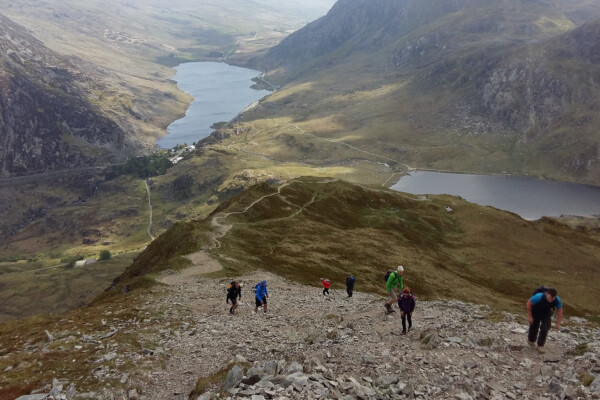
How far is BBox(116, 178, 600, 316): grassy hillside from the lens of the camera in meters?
75.5

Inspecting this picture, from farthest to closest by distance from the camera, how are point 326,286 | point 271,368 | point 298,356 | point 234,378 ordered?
point 326,286
point 298,356
point 271,368
point 234,378

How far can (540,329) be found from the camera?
92.3 feet

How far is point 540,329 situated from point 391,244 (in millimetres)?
70645

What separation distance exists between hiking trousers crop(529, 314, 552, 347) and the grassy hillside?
37.4 metres

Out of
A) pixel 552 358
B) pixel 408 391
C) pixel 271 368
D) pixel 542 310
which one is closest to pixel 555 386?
pixel 552 358

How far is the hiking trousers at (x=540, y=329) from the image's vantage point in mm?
27500

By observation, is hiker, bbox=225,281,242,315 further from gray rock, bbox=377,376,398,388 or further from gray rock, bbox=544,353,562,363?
gray rock, bbox=544,353,562,363

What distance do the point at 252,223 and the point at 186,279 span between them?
39193mm

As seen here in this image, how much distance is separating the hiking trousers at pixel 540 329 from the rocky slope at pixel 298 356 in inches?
37.1

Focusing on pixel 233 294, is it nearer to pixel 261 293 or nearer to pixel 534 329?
pixel 261 293

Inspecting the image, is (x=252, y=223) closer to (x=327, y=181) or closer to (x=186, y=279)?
(x=186, y=279)

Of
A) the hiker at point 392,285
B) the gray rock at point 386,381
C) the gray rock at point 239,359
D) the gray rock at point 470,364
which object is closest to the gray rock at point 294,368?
the gray rock at point 386,381

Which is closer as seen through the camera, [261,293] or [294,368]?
[294,368]

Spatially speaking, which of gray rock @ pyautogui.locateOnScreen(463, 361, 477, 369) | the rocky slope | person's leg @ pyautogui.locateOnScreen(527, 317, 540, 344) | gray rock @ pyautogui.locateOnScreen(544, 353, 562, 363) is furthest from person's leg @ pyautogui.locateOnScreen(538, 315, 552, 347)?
gray rock @ pyautogui.locateOnScreen(463, 361, 477, 369)
